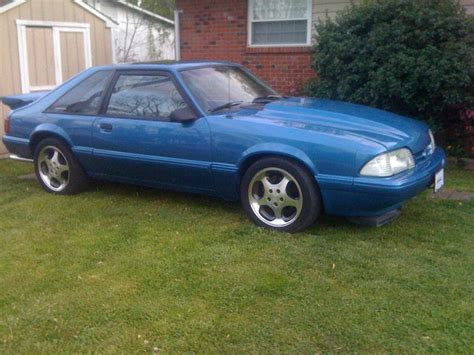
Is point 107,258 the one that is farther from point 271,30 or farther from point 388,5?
point 271,30

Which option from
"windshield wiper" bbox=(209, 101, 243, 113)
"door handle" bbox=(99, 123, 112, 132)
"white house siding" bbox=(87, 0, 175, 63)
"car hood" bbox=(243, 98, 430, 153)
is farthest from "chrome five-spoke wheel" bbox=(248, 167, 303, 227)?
"white house siding" bbox=(87, 0, 175, 63)

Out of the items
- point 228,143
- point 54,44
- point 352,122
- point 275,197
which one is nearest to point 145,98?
point 228,143

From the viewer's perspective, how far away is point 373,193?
4250 millimetres

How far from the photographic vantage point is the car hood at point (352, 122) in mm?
4508

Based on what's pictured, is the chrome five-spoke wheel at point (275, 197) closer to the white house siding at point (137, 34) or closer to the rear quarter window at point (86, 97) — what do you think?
the rear quarter window at point (86, 97)

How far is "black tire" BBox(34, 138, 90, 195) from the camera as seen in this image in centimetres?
593

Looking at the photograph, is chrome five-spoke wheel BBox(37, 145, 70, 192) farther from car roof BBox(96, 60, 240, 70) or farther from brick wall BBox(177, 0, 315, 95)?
brick wall BBox(177, 0, 315, 95)

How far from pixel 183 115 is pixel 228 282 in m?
1.75

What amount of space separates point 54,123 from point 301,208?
9.65 ft

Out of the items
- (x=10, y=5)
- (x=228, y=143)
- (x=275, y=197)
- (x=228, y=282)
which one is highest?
(x=10, y=5)

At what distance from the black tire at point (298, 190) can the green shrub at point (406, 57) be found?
3.09m

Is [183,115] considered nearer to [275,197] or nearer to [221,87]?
[221,87]

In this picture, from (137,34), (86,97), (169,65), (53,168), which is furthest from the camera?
(137,34)

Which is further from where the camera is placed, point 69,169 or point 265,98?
point 69,169
